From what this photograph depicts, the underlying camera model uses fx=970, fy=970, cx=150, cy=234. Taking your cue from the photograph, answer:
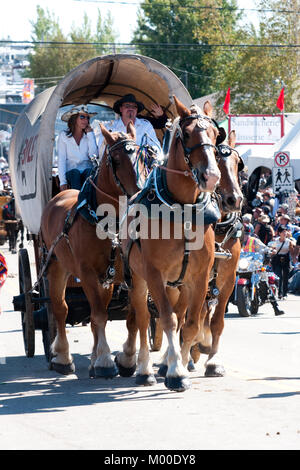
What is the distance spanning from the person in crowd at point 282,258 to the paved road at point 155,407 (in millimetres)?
7058

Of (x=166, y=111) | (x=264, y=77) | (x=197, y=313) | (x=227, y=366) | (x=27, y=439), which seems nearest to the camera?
(x=27, y=439)

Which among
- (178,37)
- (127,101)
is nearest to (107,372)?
(127,101)

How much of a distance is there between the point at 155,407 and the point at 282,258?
1180cm

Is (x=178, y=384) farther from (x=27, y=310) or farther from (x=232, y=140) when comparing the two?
(x=27, y=310)

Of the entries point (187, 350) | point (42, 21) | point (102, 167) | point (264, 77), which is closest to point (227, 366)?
point (187, 350)

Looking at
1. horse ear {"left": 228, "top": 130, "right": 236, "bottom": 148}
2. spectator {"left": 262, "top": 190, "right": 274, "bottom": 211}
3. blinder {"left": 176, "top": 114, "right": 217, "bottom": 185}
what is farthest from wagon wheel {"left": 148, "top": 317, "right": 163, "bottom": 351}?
spectator {"left": 262, "top": 190, "right": 274, "bottom": 211}

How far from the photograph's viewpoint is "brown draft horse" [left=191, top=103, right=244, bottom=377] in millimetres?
9500

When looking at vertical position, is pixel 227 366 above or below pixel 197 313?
below

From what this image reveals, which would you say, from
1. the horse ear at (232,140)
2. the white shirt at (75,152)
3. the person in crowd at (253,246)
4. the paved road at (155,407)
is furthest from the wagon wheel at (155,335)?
the person in crowd at (253,246)

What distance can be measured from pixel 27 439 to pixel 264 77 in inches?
1776

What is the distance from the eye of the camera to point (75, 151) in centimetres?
1136

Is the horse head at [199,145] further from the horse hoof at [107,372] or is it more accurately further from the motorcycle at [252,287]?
the motorcycle at [252,287]
